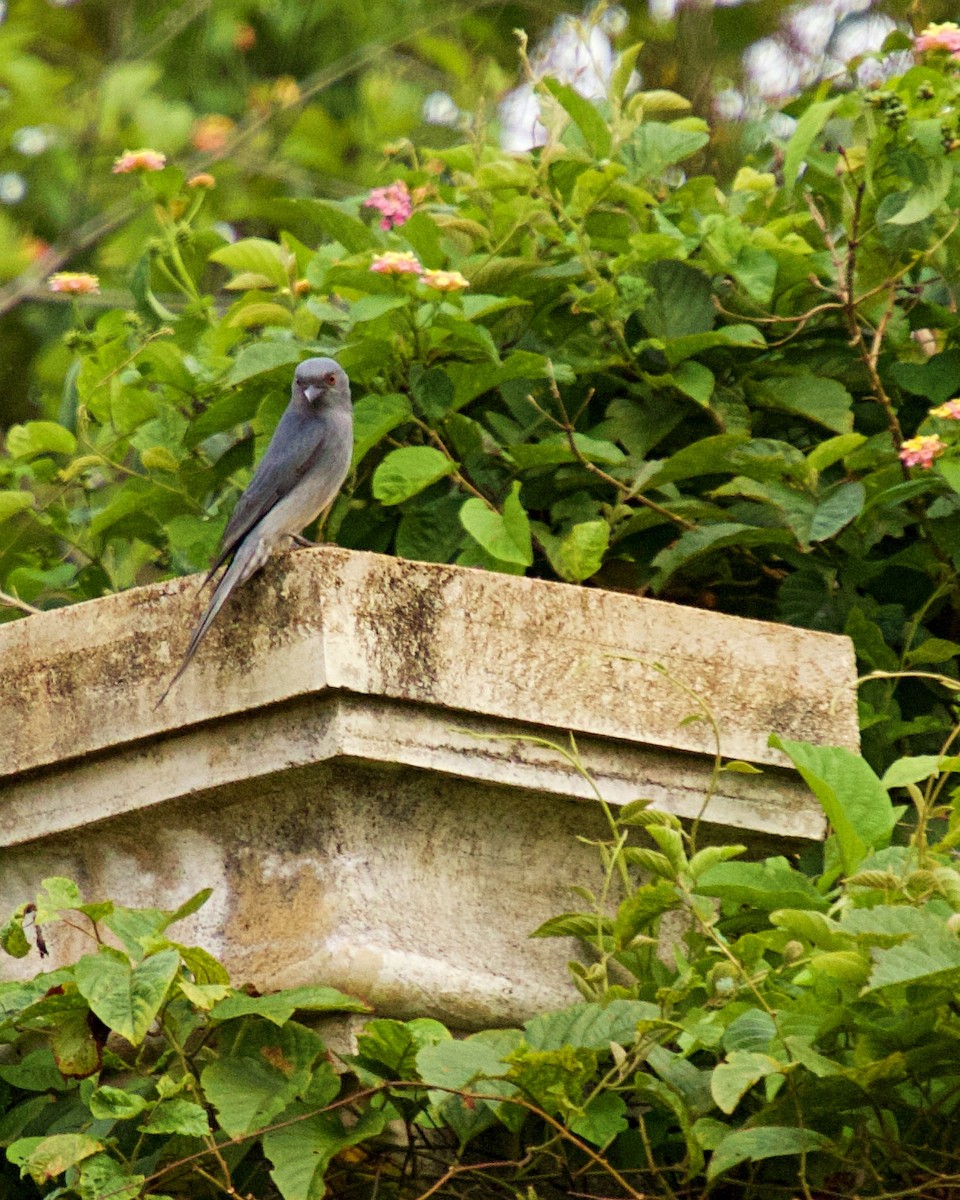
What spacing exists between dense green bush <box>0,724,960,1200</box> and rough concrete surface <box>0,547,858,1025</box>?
0.09 meters

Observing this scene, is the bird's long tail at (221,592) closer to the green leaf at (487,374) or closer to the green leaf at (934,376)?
the green leaf at (487,374)

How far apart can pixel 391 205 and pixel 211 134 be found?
12.3ft

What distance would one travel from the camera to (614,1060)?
1.97 metres

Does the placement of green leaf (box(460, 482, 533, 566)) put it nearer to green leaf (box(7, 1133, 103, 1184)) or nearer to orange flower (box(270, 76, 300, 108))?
green leaf (box(7, 1133, 103, 1184))

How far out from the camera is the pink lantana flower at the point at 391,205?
3133mm

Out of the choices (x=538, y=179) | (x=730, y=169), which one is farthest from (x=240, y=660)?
(x=730, y=169)

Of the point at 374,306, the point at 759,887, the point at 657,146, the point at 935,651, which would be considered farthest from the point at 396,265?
the point at 759,887

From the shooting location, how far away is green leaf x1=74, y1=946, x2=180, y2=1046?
1.89 meters

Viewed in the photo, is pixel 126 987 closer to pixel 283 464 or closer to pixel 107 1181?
pixel 107 1181

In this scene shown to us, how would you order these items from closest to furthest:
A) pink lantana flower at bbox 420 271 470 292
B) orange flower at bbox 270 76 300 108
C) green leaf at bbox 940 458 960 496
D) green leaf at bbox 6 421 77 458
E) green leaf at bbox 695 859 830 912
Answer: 1. green leaf at bbox 695 859 830 912
2. green leaf at bbox 940 458 960 496
3. pink lantana flower at bbox 420 271 470 292
4. green leaf at bbox 6 421 77 458
5. orange flower at bbox 270 76 300 108

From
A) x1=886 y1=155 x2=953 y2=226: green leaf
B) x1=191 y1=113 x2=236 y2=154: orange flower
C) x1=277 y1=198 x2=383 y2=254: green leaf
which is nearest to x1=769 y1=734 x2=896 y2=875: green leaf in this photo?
x1=886 y1=155 x2=953 y2=226: green leaf

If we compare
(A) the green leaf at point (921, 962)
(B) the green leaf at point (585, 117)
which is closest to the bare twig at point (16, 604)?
(B) the green leaf at point (585, 117)

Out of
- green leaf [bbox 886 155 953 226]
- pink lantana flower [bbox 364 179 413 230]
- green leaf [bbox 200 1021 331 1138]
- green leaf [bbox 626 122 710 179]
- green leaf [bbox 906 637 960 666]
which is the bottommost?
green leaf [bbox 200 1021 331 1138]

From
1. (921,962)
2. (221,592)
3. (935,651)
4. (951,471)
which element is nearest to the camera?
(921,962)
